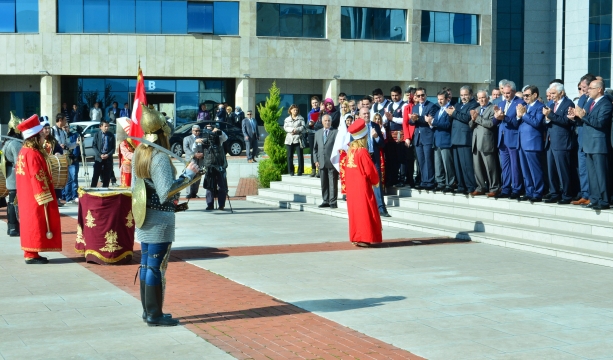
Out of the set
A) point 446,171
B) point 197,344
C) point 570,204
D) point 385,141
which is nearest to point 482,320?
point 197,344

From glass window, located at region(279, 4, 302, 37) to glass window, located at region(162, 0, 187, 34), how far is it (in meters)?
4.91

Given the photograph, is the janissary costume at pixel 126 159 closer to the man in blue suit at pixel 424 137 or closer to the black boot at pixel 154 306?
the man in blue suit at pixel 424 137

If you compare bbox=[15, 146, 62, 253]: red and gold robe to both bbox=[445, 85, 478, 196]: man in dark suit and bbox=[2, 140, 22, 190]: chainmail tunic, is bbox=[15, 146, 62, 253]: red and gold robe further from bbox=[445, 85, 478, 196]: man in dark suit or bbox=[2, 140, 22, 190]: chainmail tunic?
bbox=[445, 85, 478, 196]: man in dark suit

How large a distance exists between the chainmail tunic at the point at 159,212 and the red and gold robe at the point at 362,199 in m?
5.67

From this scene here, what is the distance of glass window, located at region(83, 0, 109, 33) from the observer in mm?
46094

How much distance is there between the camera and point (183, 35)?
154 feet

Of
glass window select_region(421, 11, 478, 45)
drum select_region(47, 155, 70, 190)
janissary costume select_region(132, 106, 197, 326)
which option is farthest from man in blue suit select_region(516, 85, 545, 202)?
glass window select_region(421, 11, 478, 45)

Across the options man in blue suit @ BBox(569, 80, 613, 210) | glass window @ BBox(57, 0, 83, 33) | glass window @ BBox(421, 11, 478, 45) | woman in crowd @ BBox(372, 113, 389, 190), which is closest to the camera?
man in blue suit @ BBox(569, 80, 613, 210)

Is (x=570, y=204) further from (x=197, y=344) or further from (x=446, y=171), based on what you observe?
(x=197, y=344)

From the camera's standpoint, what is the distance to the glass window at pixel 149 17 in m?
46.6

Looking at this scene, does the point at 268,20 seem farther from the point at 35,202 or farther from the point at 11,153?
the point at 35,202

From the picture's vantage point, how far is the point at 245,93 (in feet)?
158

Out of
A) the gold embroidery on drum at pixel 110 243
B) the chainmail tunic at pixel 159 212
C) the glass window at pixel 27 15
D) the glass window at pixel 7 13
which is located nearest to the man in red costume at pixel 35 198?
the gold embroidery on drum at pixel 110 243

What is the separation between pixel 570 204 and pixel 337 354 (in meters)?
8.09
